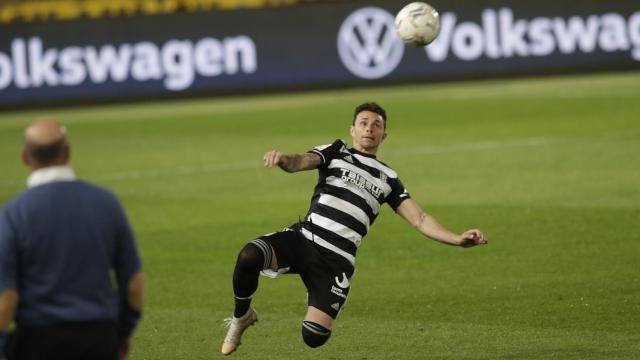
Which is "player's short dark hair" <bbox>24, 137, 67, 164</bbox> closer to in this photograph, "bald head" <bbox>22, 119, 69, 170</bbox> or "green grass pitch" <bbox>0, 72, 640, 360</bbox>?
"bald head" <bbox>22, 119, 69, 170</bbox>

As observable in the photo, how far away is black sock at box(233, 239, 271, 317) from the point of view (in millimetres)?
8594

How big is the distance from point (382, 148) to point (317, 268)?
13.7m

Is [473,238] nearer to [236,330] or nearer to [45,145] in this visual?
[236,330]

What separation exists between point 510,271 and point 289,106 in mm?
18397

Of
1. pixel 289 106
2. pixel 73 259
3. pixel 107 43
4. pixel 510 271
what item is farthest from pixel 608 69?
pixel 73 259

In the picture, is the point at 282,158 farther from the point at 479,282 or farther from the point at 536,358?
the point at 479,282

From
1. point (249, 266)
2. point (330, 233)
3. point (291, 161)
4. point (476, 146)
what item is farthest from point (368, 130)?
point (476, 146)

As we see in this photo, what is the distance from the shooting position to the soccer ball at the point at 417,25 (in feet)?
41.2

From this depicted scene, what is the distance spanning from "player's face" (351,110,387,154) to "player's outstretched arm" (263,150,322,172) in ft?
1.21

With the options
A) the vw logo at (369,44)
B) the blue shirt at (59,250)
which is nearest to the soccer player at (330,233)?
the blue shirt at (59,250)

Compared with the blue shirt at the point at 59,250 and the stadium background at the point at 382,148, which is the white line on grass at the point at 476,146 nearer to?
the stadium background at the point at 382,148

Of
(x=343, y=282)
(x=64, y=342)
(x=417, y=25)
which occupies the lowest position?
(x=343, y=282)

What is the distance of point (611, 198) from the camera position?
16.0 meters

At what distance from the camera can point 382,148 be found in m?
22.3
